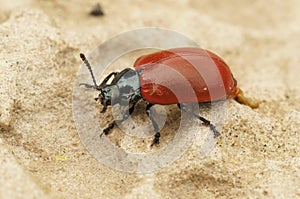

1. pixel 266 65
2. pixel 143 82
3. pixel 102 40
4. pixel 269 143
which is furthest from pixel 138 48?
pixel 269 143

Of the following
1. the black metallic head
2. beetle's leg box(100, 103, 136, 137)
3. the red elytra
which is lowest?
beetle's leg box(100, 103, 136, 137)

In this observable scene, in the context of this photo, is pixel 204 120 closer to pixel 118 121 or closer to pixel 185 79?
pixel 185 79

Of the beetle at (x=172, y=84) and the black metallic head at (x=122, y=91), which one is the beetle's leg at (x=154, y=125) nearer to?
the beetle at (x=172, y=84)

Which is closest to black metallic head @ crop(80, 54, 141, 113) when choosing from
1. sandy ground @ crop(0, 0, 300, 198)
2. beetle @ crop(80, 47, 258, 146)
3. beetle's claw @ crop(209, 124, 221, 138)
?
beetle @ crop(80, 47, 258, 146)

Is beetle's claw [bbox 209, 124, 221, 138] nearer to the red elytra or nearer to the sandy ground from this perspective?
the sandy ground

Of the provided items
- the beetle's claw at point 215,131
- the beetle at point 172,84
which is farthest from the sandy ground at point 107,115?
the beetle at point 172,84

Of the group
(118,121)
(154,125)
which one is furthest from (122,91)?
(154,125)

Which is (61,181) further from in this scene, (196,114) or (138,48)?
(138,48)
